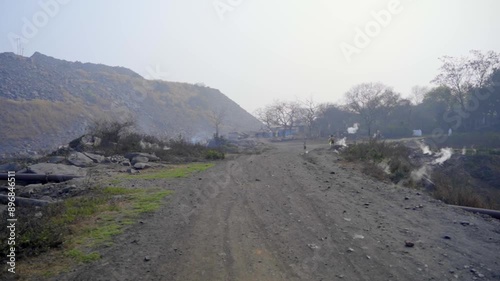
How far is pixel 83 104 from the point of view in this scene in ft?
236

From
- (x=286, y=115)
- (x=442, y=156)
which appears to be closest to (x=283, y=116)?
(x=286, y=115)

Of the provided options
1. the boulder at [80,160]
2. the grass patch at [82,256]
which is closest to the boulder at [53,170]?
the boulder at [80,160]

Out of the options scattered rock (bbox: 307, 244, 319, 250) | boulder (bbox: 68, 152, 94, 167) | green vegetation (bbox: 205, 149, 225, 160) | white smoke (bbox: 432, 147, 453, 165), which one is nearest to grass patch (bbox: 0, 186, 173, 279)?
scattered rock (bbox: 307, 244, 319, 250)

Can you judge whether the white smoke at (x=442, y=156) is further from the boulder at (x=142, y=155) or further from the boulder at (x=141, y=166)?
the boulder at (x=141, y=166)

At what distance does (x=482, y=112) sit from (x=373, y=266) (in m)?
52.2

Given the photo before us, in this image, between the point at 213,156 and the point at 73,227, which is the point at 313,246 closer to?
the point at 73,227

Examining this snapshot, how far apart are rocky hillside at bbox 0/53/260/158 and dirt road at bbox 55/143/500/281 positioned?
1615 inches

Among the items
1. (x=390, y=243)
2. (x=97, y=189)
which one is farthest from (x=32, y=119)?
(x=390, y=243)

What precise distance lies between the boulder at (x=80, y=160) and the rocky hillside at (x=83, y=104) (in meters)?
26.8

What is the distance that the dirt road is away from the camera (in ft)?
16.7

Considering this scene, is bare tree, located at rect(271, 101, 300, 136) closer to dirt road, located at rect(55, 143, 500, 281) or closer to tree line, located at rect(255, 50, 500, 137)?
tree line, located at rect(255, 50, 500, 137)

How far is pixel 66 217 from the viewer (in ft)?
25.9

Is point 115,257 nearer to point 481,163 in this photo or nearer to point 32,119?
point 481,163

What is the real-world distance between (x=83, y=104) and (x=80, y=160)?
2288 inches
